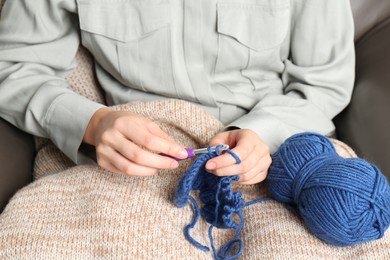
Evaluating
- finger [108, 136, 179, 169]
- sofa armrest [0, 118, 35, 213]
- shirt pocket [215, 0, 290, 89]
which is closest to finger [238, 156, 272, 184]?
finger [108, 136, 179, 169]

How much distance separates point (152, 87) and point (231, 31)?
6.3 inches

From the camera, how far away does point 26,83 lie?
34.8 inches

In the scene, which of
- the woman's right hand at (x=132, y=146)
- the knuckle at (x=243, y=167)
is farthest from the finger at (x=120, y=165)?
the knuckle at (x=243, y=167)

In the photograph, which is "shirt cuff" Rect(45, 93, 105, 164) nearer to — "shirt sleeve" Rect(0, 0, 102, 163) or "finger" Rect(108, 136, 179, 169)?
"shirt sleeve" Rect(0, 0, 102, 163)

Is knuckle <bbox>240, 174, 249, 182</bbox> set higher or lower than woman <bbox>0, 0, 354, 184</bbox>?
lower

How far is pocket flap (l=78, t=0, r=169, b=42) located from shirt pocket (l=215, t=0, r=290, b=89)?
3.8 inches

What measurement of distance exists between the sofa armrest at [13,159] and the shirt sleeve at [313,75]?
360 mm

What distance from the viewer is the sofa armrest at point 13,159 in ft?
2.68

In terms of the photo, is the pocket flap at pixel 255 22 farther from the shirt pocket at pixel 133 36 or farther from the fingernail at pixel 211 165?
the fingernail at pixel 211 165

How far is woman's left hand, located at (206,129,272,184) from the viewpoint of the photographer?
0.69 meters

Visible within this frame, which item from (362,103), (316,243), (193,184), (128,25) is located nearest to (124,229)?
(193,184)

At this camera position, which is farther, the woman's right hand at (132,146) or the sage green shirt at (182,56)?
the sage green shirt at (182,56)

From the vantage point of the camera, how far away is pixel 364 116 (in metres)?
0.89

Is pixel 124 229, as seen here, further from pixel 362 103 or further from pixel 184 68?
pixel 362 103
